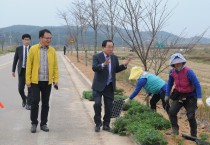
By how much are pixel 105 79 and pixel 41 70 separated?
1.15 metres

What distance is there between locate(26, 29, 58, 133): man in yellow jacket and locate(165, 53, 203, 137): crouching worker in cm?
215

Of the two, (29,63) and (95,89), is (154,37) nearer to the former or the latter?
(95,89)

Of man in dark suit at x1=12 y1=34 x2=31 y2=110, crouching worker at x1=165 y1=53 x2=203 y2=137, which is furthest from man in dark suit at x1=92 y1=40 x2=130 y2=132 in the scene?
man in dark suit at x1=12 y1=34 x2=31 y2=110

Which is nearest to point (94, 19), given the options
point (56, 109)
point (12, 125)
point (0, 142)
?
point (56, 109)

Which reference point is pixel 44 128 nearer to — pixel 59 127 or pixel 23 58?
pixel 59 127

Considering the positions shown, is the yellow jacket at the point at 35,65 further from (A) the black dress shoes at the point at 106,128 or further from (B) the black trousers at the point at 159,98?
(B) the black trousers at the point at 159,98

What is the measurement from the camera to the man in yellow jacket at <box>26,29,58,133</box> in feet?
23.4

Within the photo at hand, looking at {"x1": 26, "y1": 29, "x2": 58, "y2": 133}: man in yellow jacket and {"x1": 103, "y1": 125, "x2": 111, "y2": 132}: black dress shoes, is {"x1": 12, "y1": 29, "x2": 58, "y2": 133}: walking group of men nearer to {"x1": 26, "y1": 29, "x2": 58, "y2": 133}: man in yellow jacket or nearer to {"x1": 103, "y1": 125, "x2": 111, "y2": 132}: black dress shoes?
{"x1": 26, "y1": 29, "x2": 58, "y2": 133}: man in yellow jacket

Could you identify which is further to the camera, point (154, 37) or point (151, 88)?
point (154, 37)

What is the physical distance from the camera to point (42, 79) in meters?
7.19

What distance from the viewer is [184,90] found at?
21.7ft

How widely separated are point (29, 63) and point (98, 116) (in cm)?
155

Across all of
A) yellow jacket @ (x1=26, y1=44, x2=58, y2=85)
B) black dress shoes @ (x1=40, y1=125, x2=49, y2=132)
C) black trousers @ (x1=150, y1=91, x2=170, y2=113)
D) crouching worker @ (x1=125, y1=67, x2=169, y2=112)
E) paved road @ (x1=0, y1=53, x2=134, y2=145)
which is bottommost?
paved road @ (x1=0, y1=53, x2=134, y2=145)

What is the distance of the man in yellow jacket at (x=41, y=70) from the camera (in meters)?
7.12
